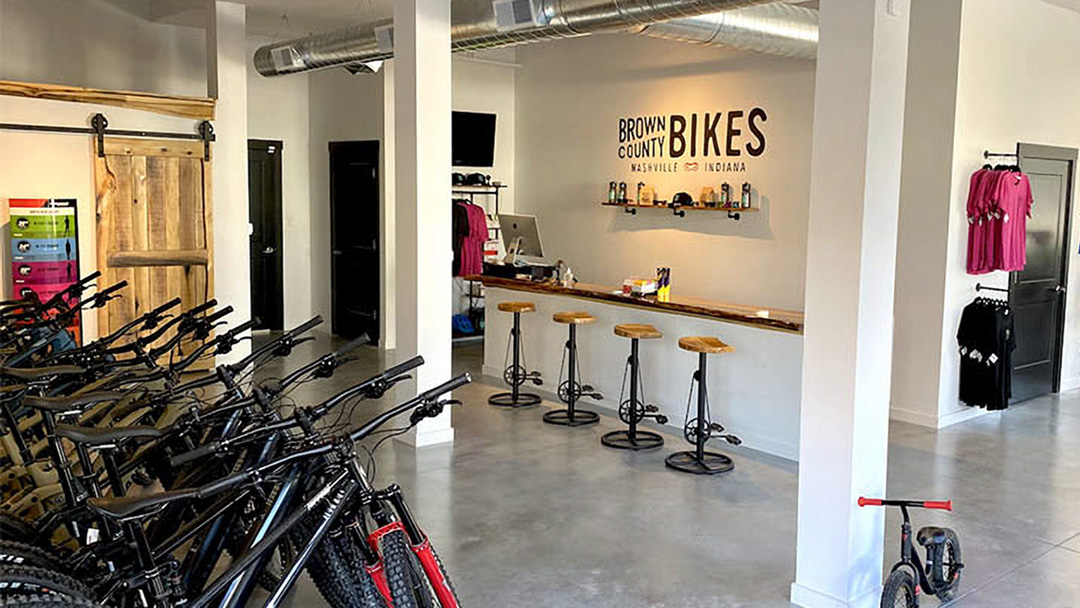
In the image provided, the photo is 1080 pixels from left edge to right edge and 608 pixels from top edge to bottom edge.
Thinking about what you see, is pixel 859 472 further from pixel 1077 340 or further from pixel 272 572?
pixel 1077 340

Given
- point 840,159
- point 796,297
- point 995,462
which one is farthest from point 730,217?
point 840,159

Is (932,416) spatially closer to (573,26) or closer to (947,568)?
(947,568)

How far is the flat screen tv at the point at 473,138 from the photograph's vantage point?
33.5ft

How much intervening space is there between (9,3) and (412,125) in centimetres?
495

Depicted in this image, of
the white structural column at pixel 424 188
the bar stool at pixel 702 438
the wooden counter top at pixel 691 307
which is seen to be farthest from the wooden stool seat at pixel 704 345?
the white structural column at pixel 424 188

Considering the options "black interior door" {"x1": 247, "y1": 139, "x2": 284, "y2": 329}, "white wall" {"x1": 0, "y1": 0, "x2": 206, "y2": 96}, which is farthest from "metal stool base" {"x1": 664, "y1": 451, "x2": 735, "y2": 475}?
"white wall" {"x1": 0, "y1": 0, "x2": 206, "y2": 96}

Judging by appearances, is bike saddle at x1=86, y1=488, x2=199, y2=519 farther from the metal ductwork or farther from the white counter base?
the metal ductwork

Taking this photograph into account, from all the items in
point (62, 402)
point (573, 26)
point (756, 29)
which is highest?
point (756, 29)

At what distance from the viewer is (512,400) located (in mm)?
7312

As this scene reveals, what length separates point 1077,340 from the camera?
819 centimetres

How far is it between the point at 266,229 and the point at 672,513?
7.17m

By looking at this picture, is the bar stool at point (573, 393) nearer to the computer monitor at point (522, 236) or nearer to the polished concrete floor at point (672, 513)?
the polished concrete floor at point (672, 513)

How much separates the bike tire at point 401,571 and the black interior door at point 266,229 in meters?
8.39

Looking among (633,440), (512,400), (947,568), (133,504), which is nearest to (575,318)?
(512,400)
